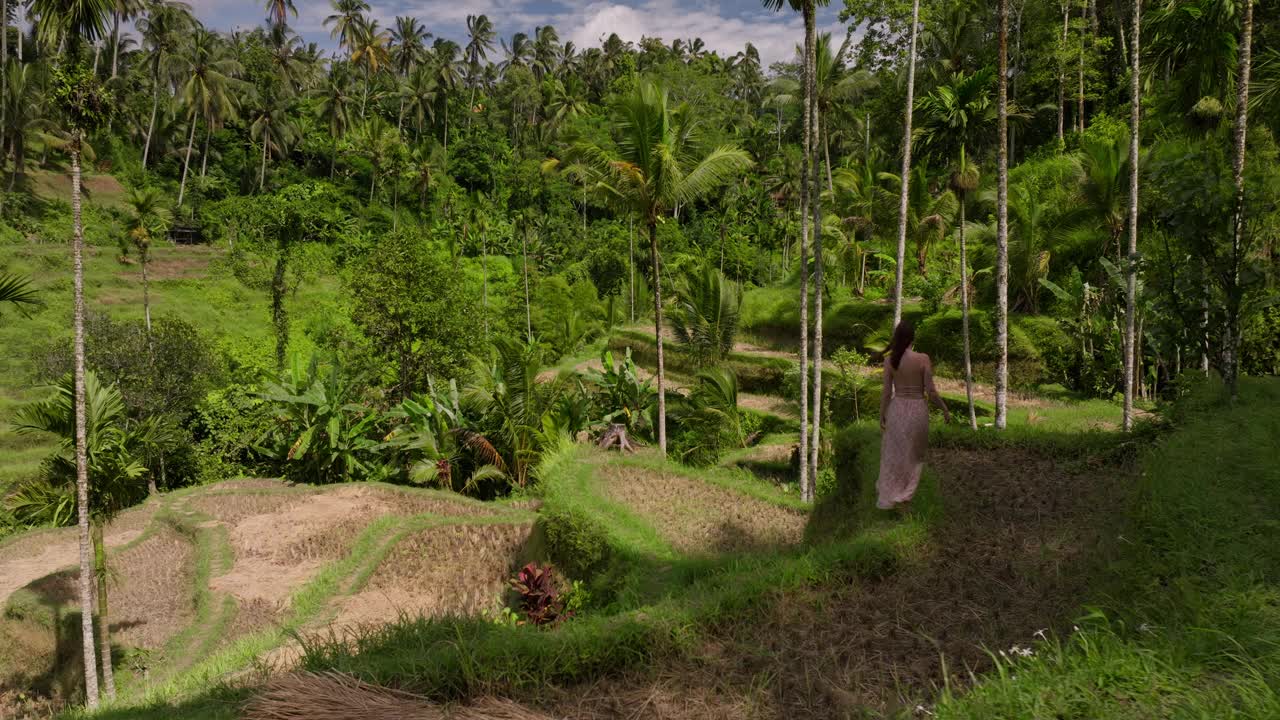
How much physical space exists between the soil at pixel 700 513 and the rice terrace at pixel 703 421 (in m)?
0.09

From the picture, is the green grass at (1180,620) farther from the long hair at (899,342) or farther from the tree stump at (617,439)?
the tree stump at (617,439)

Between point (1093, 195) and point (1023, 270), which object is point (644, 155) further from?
point (1023, 270)

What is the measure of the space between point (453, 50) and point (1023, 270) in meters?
56.3

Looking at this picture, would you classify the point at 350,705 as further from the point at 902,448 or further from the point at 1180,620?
the point at 902,448

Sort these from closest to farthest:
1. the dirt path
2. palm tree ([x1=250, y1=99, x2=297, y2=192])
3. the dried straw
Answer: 1. the dried straw
2. the dirt path
3. palm tree ([x1=250, y1=99, x2=297, y2=192])

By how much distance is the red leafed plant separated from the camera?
923 cm

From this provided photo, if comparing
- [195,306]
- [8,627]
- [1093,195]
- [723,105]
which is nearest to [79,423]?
[8,627]

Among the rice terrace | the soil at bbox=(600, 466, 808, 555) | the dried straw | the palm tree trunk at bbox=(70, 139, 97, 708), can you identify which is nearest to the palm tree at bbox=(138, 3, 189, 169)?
the rice terrace

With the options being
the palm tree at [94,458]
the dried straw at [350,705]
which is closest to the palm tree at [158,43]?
the palm tree at [94,458]

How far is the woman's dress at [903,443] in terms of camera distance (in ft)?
18.2

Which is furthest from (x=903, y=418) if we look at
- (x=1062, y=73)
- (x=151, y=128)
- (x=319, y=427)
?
(x=151, y=128)

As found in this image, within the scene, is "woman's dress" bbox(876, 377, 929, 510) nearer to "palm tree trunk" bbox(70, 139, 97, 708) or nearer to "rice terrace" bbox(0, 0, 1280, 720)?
"rice terrace" bbox(0, 0, 1280, 720)

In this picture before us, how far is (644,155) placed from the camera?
1334 centimetres

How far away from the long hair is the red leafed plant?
224 inches
